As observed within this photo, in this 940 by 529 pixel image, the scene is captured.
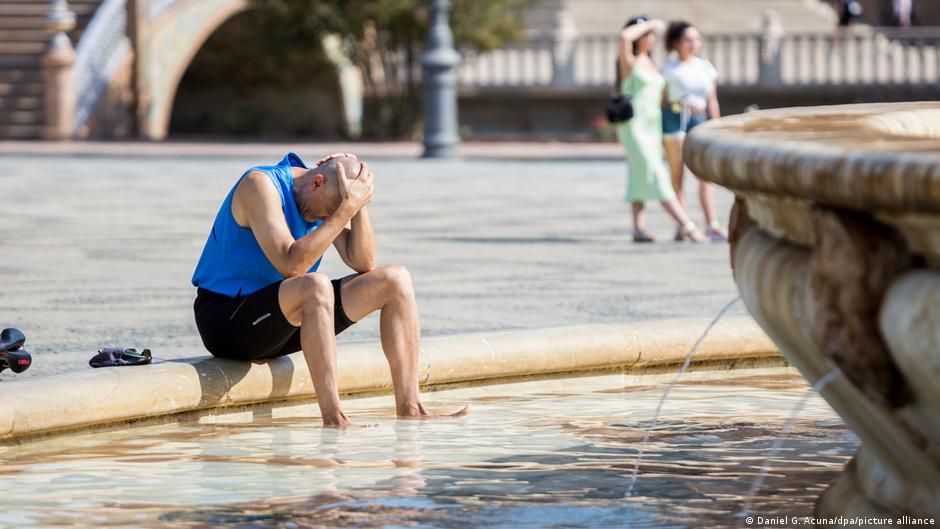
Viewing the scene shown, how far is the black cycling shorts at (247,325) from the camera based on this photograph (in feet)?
18.8

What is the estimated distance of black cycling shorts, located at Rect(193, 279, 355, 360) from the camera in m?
5.72

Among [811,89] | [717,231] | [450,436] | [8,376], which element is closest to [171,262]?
[717,231]

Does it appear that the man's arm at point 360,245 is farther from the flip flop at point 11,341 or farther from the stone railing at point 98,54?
the stone railing at point 98,54

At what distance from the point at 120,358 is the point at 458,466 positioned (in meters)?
1.22

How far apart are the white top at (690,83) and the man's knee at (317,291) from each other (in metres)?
6.68

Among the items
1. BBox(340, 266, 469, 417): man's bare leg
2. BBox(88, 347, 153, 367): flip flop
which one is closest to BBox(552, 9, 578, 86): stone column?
BBox(340, 266, 469, 417): man's bare leg

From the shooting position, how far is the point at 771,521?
14.0ft

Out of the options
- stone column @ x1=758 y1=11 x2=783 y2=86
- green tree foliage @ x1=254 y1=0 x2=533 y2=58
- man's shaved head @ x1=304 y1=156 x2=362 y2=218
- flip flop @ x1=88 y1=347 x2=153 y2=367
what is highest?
man's shaved head @ x1=304 y1=156 x2=362 y2=218

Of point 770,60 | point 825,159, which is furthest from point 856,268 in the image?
point 770,60

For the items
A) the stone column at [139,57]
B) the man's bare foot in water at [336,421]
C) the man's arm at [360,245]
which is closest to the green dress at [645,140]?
the man's arm at [360,245]

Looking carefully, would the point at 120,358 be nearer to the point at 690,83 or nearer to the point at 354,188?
the point at 354,188

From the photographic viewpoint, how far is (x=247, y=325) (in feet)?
18.8

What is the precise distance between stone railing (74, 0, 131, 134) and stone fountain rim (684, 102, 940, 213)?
83.7 feet

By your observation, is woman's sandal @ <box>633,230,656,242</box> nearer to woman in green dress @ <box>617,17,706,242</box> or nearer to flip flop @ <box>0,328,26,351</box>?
woman in green dress @ <box>617,17,706,242</box>
